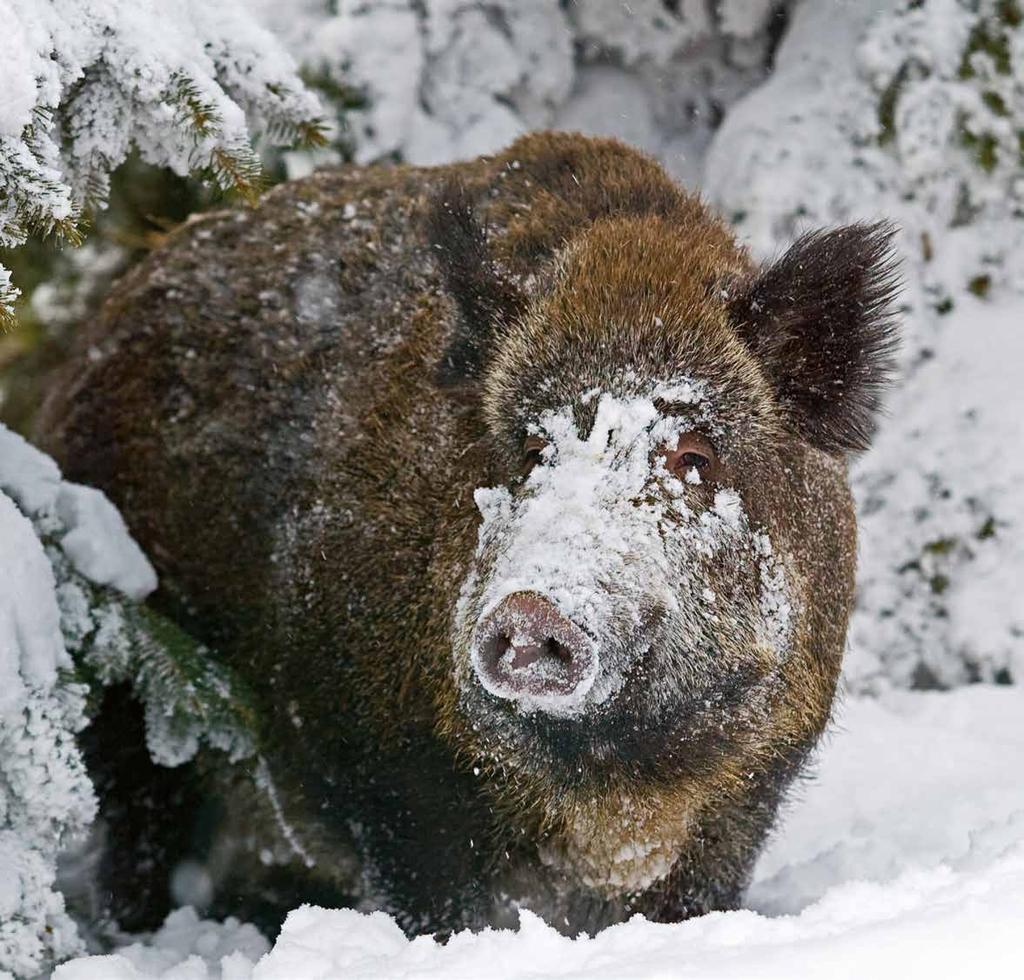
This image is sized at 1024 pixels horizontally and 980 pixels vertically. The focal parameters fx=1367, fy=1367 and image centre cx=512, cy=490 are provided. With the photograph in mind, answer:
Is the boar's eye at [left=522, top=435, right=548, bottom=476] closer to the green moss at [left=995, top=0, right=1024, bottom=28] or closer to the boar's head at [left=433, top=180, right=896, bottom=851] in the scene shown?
the boar's head at [left=433, top=180, right=896, bottom=851]

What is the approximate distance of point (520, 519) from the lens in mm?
3639

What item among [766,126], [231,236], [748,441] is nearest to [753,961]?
[748,441]

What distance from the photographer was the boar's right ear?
162 inches

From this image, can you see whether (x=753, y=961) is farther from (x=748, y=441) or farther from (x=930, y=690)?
(x=930, y=690)

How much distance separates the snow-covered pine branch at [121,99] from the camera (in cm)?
315

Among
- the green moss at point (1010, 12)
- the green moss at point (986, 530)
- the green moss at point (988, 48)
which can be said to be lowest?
the green moss at point (986, 530)

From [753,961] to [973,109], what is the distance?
6013 millimetres

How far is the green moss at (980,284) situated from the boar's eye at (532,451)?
4353 mm

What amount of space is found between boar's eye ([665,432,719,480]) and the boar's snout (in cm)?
73

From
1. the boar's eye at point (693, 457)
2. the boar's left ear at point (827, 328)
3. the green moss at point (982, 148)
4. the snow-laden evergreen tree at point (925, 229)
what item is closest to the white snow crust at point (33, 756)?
the boar's eye at point (693, 457)

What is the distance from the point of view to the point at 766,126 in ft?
25.5

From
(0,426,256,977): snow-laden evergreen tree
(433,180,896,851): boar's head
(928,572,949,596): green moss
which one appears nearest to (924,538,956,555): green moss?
(928,572,949,596): green moss

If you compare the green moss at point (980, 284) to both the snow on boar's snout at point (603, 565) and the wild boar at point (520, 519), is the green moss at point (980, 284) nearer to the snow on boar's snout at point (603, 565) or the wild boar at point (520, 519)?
the wild boar at point (520, 519)

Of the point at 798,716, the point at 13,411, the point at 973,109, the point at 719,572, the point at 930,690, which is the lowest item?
the point at 13,411
